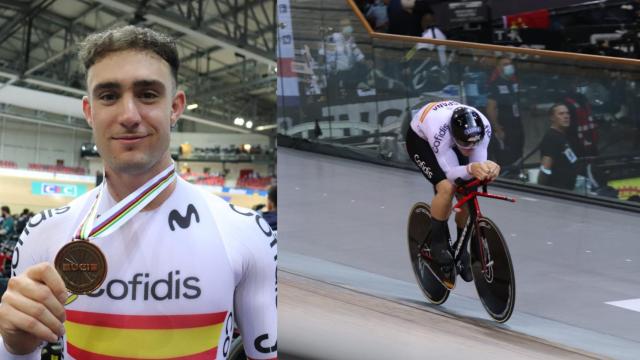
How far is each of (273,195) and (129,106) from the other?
1.85ft

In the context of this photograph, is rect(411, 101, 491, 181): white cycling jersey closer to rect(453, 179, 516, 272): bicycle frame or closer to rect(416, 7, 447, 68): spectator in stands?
rect(453, 179, 516, 272): bicycle frame

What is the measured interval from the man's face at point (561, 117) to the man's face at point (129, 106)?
0.87 meters

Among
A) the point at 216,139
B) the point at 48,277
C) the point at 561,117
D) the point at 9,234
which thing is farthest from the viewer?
the point at 216,139

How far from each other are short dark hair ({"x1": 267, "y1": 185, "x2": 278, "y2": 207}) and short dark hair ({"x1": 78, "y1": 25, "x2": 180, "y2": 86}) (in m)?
0.52

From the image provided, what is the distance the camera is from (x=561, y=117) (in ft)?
4.15

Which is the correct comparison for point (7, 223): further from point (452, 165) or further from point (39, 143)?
point (452, 165)

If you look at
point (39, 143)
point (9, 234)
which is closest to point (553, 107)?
point (9, 234)

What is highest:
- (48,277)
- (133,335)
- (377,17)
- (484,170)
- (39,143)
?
(377,17)

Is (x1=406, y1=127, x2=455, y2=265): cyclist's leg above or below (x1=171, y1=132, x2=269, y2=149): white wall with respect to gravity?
below

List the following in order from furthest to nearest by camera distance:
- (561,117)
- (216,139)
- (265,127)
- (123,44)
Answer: (216,139), (265,127), (561,117), (123,44)

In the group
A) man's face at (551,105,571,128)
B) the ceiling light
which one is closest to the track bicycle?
man's face at (551,105,571,128)

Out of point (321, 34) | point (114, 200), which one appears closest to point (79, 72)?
point (114, 200)

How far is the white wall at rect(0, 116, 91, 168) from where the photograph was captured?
43.9 inches

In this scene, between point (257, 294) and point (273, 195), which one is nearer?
point (257, 294)
